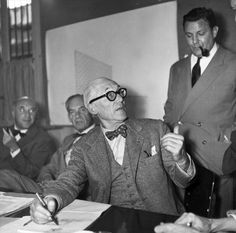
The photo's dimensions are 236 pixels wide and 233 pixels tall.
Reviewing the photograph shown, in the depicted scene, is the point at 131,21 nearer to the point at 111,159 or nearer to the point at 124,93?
the point at 124,93

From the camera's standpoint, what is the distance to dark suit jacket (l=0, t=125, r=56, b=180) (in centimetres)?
331

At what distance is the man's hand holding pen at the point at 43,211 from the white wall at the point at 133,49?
216 centimetres

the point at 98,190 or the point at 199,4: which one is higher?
the point at 199,4

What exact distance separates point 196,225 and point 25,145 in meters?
2.58

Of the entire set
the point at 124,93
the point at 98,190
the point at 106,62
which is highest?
the point at 106,62

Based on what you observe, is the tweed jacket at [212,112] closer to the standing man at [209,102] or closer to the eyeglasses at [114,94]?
the standing man at [209,102]

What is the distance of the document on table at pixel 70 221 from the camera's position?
1231mm

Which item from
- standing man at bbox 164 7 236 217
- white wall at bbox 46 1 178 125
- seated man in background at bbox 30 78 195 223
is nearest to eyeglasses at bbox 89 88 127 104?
seated man in background at bbox 30 78 195 223

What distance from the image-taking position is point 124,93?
6.82 feet

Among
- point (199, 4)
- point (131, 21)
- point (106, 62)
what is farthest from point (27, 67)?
point (199, 4)

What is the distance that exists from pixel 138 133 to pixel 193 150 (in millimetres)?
476

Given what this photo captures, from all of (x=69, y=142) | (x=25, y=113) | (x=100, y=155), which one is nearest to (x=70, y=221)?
(x=100, y=155)

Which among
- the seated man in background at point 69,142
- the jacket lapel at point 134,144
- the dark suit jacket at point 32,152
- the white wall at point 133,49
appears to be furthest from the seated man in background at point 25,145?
the jacket lapel at point 134,144

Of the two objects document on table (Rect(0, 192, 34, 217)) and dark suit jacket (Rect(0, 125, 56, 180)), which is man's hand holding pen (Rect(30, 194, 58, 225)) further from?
dark suit jacket (Rect(0, 125, 56, 180))
